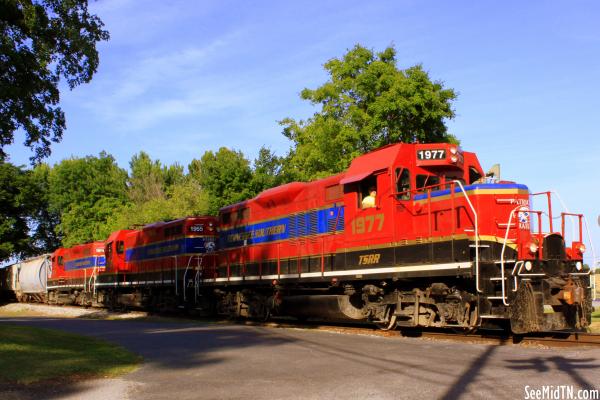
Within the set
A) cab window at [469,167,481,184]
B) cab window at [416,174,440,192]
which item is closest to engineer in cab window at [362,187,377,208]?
cab window at [416,174,440,192]

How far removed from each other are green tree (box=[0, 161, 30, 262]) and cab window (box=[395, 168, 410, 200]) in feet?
141

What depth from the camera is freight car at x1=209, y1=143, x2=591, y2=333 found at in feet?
39.2

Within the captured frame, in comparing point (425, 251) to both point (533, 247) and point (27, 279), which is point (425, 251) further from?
point (27, 279)

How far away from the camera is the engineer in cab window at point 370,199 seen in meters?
14.7

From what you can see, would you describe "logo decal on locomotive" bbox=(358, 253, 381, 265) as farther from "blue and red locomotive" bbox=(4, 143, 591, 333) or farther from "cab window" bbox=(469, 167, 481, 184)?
"cab window" bbox=(469, 167, 481, 184)

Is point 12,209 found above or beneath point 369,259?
above

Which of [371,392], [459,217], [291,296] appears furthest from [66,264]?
[371,392]

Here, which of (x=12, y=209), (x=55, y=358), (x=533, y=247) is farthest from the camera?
(x=12, y=209)

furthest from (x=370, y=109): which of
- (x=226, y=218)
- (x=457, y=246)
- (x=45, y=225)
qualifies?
(x=45, y=225)

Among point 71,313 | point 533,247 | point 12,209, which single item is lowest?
point 71,313

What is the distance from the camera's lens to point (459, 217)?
509 inches

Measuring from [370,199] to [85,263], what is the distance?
26.3 m

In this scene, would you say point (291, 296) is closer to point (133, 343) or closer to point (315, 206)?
point (315, 206)

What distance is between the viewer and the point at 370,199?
14734 mm
